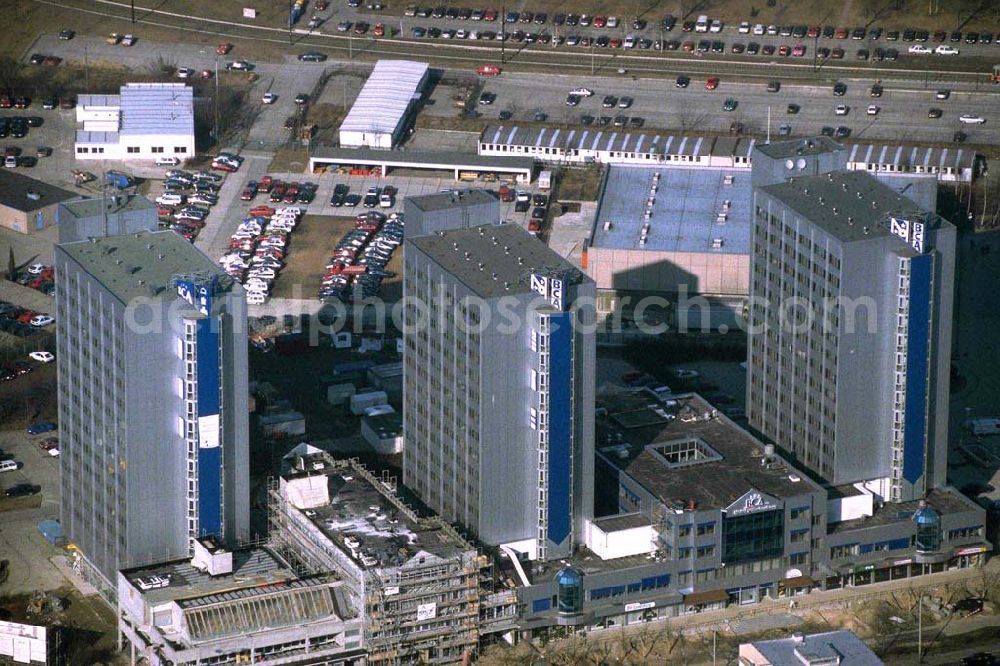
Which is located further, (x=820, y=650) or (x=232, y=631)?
(x=232, y=631)

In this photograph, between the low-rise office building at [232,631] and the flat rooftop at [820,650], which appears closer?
the flat rooftop at [820,650]

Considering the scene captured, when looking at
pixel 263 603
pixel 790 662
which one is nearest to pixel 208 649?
pixel 263 603

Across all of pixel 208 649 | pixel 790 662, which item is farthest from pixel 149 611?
pixel 790 662

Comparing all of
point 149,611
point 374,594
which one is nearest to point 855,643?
point 374,594

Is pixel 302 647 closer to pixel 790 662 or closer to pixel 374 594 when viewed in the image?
pixel 374 594

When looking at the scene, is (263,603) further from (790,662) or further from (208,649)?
(790,662)

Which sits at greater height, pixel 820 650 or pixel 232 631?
pixel 232 631

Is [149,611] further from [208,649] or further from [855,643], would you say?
[855,643]

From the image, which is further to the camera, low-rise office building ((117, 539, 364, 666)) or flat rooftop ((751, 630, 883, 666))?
low-rise office building ((117, 539, 364, 666))
